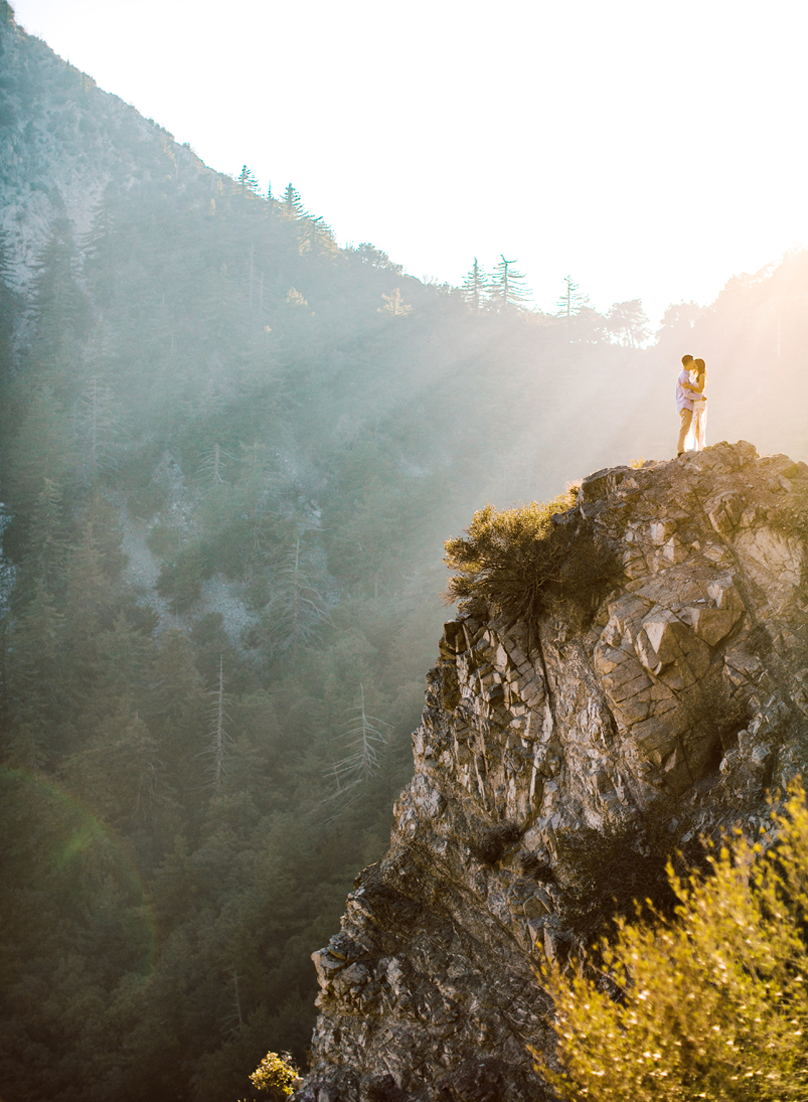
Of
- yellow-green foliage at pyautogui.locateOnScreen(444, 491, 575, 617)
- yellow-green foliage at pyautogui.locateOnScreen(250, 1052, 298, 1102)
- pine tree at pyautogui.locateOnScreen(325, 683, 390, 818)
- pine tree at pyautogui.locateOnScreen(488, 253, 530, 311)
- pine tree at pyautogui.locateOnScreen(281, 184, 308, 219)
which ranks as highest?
pine tree at pyautogui.locateOnScreen(281, 184, 308, 219)

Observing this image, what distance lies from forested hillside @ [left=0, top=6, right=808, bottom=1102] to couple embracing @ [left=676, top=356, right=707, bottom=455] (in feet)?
87.3

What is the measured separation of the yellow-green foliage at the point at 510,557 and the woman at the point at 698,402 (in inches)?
102

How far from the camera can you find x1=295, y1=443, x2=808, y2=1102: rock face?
9.08 metres

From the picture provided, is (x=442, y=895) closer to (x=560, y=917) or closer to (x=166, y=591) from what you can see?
(x=560, y=917)

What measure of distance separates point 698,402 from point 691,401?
0.68 feet

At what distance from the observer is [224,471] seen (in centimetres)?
5497

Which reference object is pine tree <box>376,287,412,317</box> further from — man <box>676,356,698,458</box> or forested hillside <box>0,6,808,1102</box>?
man <box>676,356,698,458</box>

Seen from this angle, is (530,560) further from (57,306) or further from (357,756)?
(57,306)

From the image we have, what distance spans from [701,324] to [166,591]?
57.8 metres

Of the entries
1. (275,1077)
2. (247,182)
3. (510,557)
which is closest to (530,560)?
(510,557)

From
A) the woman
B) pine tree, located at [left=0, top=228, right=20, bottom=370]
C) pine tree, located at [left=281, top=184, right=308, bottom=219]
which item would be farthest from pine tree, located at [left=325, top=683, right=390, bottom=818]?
pine tree, located at [left=281, top=184, right=308, bottom=219]

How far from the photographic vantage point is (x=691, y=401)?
465 inches

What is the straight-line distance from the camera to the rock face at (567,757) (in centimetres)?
→ 908

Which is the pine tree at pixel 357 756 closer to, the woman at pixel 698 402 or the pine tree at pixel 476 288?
the woman at pixel 698 402
